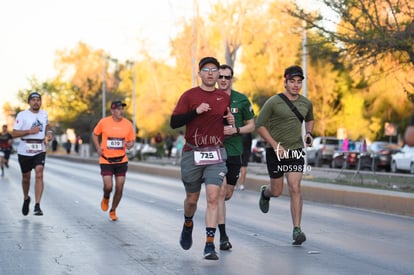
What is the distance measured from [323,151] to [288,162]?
36.2 metres

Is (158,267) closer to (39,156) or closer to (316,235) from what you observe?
(316,235)

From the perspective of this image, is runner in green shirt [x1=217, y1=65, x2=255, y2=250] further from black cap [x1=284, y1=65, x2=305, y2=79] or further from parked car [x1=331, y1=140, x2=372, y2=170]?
parked car [x1=331, y1=140, x2=372, y2=170]

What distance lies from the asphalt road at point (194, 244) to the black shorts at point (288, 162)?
35.9 inches

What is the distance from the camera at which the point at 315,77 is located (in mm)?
56562

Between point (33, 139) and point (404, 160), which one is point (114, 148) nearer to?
point (33, 139)

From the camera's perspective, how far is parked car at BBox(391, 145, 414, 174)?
35.1 meters

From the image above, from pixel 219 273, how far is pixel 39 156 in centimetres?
623

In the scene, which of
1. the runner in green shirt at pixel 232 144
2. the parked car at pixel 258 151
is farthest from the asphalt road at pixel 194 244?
the parked car at pixel 258 151

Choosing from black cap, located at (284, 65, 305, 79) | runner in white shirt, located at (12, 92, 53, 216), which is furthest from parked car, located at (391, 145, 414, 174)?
black cap, located at (284, 65, 305, 79)

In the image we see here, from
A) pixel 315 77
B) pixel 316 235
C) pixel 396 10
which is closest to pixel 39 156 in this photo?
pixel 316 235

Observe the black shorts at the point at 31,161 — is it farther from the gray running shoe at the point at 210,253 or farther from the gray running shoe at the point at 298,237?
the gray running shoe at the point at 210,253

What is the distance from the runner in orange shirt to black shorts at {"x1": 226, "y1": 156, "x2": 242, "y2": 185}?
3.90 m

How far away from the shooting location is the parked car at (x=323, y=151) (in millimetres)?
46375

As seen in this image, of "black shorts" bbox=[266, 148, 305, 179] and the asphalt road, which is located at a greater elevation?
"black shorts" bbox=[266, 148, 305, 179]
